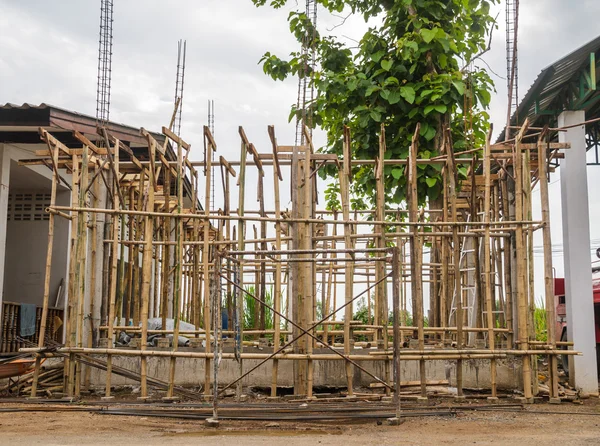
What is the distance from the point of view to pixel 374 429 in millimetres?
6938

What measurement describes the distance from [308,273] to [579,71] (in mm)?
4889

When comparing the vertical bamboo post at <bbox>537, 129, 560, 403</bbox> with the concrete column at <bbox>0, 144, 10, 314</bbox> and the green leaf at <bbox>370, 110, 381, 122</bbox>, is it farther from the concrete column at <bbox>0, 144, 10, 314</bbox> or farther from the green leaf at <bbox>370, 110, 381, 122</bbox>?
the concrete column at <bbox>0, 144, 10, 314</bbox>

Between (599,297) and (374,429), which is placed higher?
(599,297)

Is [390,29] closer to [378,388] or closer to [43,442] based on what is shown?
[378,388]

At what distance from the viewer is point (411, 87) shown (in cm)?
1257

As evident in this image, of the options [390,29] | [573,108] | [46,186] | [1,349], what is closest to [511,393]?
[573,108]

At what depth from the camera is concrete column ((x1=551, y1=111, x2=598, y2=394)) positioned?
984 cm

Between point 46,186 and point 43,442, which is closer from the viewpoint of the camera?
point 43,442

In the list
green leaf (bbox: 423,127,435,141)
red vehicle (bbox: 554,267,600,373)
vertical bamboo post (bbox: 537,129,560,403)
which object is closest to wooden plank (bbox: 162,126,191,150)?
green leaf (bbox: 423,127,435,141)

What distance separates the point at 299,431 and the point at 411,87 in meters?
7.37

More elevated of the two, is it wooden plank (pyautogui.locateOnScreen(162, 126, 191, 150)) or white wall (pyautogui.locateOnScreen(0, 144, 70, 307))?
wooden plank (pyautogui.locateOnScreen(162, 126, 191, 150))

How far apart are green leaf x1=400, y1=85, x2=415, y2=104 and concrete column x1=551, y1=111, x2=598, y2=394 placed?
286cm

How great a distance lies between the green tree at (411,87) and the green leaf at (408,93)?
0.02m

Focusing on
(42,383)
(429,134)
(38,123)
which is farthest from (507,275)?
(38,123)
